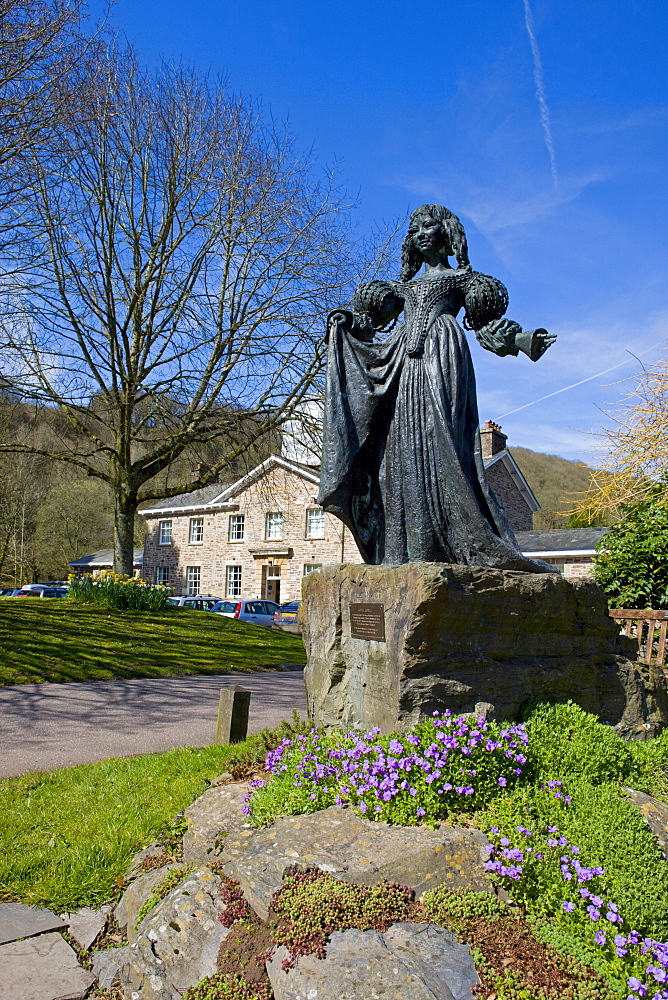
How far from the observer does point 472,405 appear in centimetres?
472

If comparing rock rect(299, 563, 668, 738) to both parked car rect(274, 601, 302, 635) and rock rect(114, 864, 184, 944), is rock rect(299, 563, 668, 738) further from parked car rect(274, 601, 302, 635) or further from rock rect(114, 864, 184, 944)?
parked car rect(274, 601, 302, 635)

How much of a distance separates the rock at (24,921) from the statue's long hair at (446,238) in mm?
4435

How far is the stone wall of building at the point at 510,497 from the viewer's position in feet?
92.2

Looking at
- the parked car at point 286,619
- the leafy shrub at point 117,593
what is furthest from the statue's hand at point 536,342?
the parked car at point 286,619

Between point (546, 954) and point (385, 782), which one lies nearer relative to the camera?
point (546, 954)

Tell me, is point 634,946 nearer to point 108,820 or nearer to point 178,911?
point 178,911

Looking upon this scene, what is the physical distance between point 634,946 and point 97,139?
17059mm

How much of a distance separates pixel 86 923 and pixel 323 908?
1448mm

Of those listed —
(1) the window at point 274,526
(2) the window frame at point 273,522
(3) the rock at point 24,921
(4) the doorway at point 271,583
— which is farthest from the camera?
(4) the doorway at point 271,583

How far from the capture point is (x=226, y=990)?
264 centimetres

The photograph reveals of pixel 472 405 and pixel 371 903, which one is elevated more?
pixel 472 405

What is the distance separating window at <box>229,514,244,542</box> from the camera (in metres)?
31.3

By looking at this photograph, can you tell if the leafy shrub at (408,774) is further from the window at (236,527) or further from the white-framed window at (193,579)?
the white-framed window at (193,579)

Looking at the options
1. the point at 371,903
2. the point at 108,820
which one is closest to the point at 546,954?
the point at 371,903
